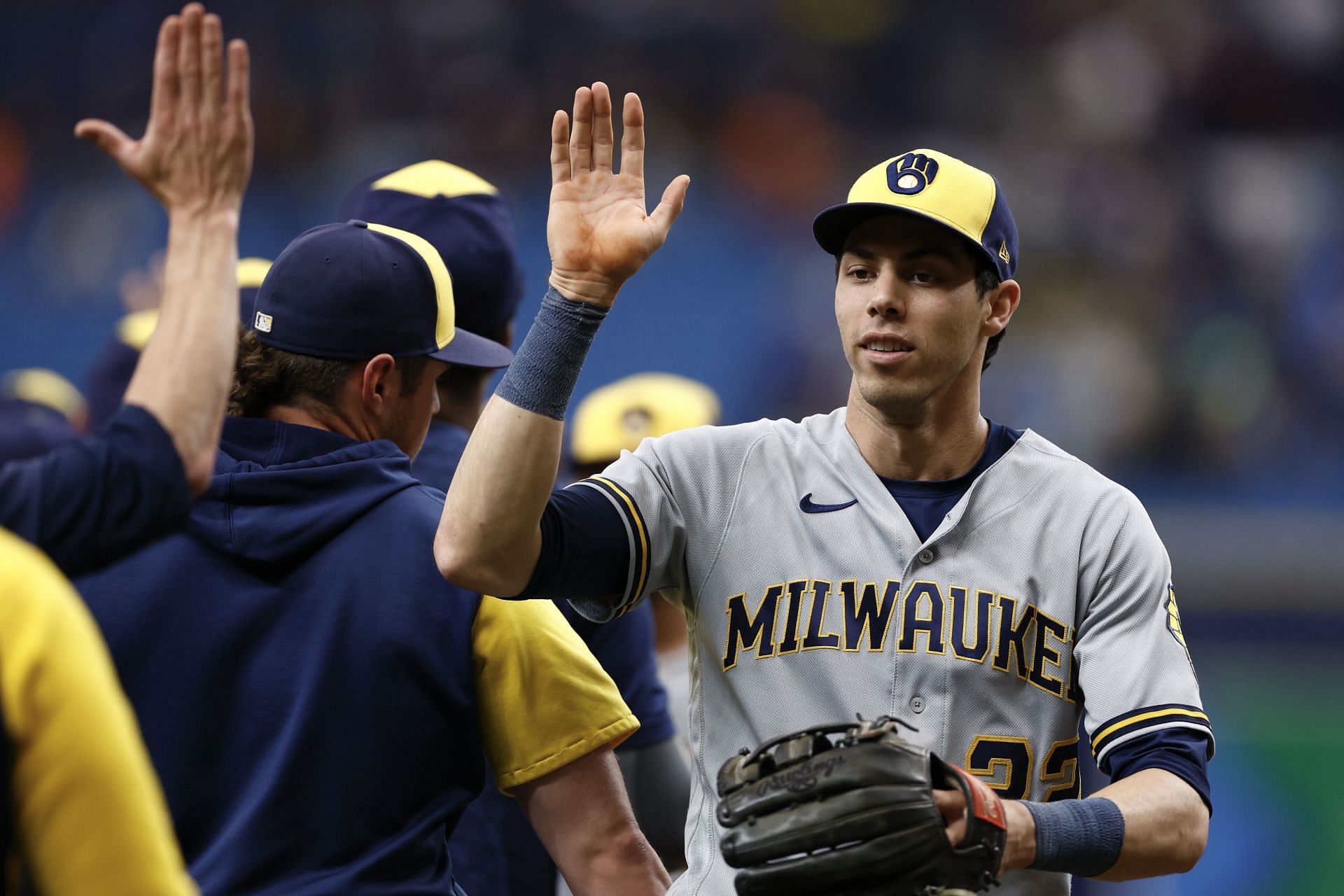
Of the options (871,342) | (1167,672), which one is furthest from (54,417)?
(1167,672)

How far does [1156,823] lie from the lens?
2393 millimetres

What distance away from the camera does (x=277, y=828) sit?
7.39 ft

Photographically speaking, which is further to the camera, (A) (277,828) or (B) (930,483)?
(B) (930,483)

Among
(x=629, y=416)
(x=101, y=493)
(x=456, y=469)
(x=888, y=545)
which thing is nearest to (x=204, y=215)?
(x=101, y=493)

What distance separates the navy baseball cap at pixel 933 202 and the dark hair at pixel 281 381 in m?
0.91

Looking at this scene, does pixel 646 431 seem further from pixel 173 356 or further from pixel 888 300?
pixel 173 356

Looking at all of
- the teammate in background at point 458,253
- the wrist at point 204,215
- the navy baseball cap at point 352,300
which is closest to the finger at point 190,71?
the wrist at point 204,215

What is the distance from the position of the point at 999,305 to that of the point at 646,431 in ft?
6.46

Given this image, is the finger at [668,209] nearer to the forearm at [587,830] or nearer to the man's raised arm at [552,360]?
the man's raised arm at [552,360]

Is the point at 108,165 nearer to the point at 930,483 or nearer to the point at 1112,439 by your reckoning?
the point at 1112,439

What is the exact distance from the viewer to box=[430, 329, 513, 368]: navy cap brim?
9.49 feet

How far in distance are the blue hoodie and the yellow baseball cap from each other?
2.20m

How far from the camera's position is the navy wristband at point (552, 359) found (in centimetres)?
244

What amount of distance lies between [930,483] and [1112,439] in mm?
9075
